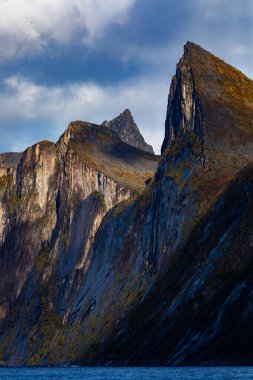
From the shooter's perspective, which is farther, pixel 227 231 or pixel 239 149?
pixel 239 149

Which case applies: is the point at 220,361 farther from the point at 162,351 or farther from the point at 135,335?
the point at 135,335

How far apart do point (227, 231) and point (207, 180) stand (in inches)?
1550

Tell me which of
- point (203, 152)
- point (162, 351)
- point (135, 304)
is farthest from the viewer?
point (203, 152)

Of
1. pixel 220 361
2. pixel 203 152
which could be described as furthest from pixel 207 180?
pixel 220 361

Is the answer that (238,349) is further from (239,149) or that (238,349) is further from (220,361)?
(239,149)

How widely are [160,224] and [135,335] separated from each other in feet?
Answer: 138

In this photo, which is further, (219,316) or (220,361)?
(219,316)

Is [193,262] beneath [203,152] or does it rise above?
beneath

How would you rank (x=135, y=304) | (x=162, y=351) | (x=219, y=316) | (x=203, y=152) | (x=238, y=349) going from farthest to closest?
(x=203, y=152) → (x=135, y=304) → (x=162, y=351) → (x=219, y=316) → (x=238, y=349)

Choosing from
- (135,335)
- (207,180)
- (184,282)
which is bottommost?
(135,335)

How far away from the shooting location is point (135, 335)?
16138cm

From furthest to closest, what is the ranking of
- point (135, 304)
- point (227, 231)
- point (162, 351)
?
point (135, 304) → point (227, 231) → point (162, 351)

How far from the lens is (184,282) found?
156500 millimetres

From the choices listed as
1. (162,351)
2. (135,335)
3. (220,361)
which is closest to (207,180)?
(135,335)
